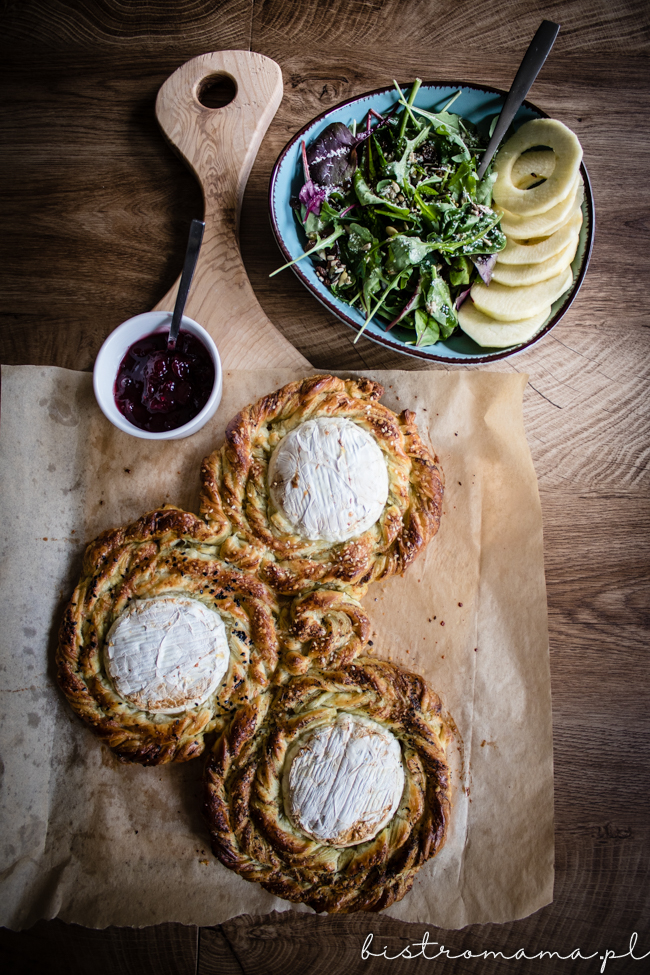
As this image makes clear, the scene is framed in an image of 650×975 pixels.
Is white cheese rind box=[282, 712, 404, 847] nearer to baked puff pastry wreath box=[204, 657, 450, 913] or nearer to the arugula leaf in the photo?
baked puff pastry wreath box=[204, 657, 450, 913]

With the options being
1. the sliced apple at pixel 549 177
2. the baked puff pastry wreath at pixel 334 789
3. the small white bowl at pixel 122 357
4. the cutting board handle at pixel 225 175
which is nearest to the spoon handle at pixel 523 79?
the sliced apple at pixel 549 177

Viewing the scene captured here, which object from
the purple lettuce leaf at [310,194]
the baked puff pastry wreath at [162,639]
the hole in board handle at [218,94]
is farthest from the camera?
the hole in board handle at [218,94]

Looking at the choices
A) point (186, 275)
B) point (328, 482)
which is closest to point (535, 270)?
point (328, 482)

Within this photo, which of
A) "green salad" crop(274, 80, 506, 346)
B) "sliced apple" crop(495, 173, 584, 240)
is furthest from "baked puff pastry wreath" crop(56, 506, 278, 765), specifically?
"sliced apple" crop(495, 173, 584, 240)

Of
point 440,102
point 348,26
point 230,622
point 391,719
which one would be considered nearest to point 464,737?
point 391,719

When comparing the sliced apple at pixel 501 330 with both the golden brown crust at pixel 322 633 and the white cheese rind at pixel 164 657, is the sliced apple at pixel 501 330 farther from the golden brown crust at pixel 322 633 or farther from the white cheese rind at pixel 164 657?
the white cheese rind at pixel 164 657

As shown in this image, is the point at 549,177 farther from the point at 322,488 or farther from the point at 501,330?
the point at 322,488
